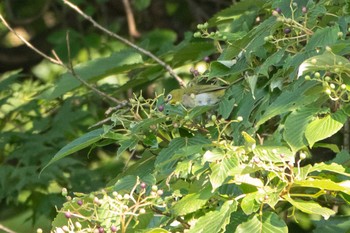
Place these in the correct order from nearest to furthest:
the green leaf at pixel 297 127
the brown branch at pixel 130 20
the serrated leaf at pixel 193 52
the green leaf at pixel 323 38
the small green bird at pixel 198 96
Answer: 1. the green leaf at pixel 297 127
2. the green leaf at pixel 323 38
3. the small green bird at pixel 198 96
4. the serrated leaf at pixel 193 52
5. the brown branch at pixel 130 20

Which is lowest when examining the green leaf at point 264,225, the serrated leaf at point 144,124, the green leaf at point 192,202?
the green leaf at point 264,225

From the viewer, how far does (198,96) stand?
1913 millimetres

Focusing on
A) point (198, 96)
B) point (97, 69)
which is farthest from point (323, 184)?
point (97, 69)

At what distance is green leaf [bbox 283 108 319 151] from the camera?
1615 mm

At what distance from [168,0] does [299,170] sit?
134 inches

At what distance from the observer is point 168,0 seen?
486 cm

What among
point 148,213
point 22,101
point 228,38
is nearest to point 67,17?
point 22,101

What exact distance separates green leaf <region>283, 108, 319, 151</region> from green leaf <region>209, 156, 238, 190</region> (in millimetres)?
142

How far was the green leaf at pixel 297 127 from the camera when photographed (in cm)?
162

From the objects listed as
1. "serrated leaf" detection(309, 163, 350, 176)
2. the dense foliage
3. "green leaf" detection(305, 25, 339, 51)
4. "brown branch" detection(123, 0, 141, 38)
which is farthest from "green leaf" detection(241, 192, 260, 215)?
"brown branch" detection(123, 0, 141, 38)

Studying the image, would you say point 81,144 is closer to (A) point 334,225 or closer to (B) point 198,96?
(B) point 198,96

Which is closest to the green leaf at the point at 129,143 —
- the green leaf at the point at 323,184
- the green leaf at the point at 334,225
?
the green leaf at the point at 323,184

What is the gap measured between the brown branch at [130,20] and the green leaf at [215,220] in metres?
3.11

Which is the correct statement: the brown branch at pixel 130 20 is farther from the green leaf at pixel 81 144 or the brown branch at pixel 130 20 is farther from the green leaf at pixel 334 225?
the green leaf at pixel 81 144
